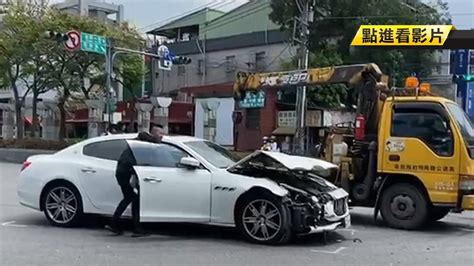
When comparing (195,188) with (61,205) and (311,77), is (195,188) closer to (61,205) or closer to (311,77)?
(61,205)

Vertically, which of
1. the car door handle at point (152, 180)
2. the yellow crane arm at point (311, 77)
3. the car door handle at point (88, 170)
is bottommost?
the car door handle at point (152, 180)

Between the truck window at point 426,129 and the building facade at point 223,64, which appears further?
the building facade at point 223,64

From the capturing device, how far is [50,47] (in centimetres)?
3098

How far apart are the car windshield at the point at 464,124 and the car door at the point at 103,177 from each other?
5193 millimetres

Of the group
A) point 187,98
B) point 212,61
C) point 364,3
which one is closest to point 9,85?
point 187,98

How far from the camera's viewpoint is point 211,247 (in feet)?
26.5

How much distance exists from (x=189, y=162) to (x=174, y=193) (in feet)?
1.59

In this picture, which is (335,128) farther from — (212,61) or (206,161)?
(212,61)

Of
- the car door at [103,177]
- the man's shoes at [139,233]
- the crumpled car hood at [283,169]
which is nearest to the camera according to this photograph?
the crumpled car hood at [283,169]

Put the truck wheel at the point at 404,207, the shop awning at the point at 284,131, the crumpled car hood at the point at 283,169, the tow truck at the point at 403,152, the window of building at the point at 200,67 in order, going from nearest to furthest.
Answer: the crumpled car hood at the point at 283,169 → the tow truck at the point at 403,152 → the truck wheel at the point at 404,207 → the shop awning at the point at 284,131 → the window of building at the point at 200,67

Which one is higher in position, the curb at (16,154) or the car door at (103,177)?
the car door at (103,177)

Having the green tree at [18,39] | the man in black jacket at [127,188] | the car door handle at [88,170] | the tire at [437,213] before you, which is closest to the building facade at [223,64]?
the green tree at [18,39]

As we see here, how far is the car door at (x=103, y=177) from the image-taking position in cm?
911

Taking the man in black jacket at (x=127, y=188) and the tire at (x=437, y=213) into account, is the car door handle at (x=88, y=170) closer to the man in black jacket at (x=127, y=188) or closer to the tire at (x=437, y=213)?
the man in black jacket at (x=127, y=188)
